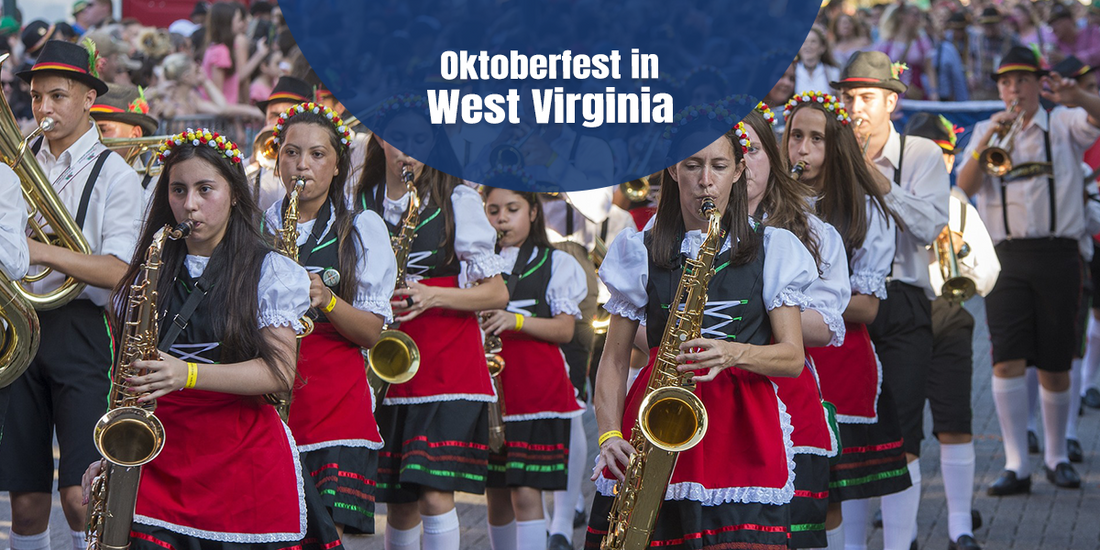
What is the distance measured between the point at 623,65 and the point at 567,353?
2083mm

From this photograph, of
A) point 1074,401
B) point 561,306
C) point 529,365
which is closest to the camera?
point 529,365

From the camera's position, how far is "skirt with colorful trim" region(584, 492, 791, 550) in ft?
11.8

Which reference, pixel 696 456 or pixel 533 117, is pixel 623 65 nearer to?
pixel 533 117

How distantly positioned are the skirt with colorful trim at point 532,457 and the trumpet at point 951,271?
1946mm

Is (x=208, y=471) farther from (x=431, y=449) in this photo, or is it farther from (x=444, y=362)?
(x=444, y=362)

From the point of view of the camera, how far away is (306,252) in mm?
4586

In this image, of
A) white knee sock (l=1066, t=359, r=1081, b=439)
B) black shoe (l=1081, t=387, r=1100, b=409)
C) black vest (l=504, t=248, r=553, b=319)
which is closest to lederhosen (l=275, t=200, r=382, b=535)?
black vest (l=504, t=248, r=553, b=319)

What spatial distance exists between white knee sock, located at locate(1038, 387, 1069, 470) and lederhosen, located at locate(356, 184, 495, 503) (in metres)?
3.85

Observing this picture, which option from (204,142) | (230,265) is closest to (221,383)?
(230,265)

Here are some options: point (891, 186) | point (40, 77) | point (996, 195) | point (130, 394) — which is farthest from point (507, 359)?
point (996, 195)

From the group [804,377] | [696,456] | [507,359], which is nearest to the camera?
[696,456]

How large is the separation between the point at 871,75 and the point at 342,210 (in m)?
2.61

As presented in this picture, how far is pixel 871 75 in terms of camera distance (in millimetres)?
5863

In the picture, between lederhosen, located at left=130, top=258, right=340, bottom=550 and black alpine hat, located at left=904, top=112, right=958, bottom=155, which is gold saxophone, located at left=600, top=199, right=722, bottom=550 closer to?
lederhosen, located at left=130, top=258, right=340, bottom=550
